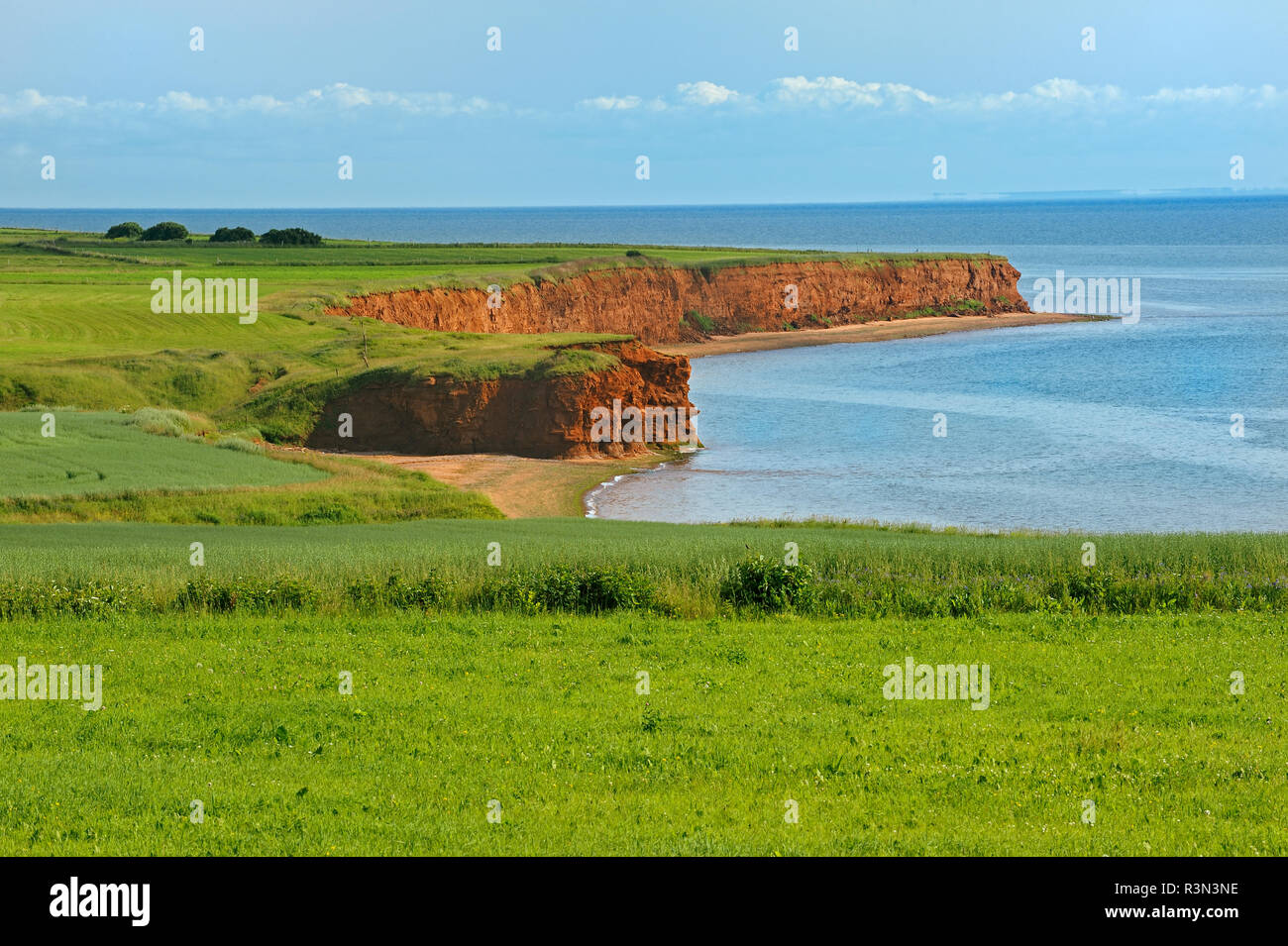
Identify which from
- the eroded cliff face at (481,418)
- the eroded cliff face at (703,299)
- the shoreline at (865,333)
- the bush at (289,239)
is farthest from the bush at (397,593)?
the bush at (289,239)

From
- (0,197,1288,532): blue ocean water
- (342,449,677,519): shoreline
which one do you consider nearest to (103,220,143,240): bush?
(0,197,1288,532): blue ocean water

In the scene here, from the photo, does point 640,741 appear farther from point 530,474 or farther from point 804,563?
point 530,474

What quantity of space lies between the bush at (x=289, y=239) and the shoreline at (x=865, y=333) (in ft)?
173

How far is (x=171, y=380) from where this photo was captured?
6575 centimetres

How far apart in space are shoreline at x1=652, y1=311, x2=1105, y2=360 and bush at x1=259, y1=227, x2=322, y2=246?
5276 cm

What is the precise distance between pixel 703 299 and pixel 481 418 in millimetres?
67121

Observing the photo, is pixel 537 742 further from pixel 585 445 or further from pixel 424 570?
pixel 585 445

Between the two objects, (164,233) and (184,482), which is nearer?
(184,482)

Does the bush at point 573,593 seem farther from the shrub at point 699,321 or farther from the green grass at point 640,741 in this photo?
the shrub at point 699,321

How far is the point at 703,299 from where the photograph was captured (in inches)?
5044

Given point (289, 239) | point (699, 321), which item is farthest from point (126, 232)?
point (699, 321)
